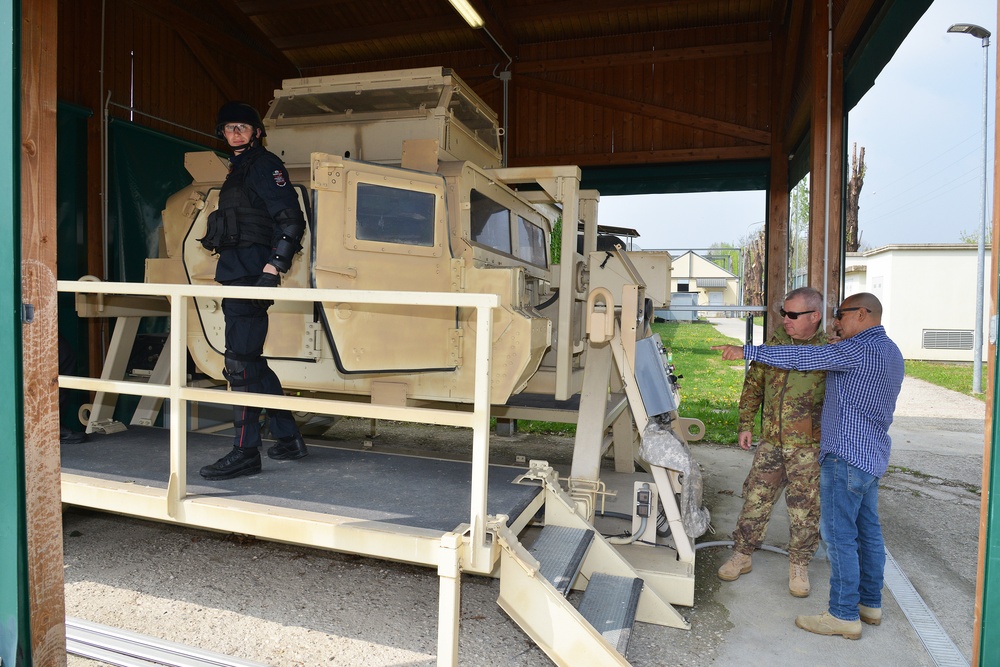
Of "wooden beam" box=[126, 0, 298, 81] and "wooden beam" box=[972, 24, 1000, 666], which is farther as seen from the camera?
"wooden beam" box=[126, 0, 298, 81]

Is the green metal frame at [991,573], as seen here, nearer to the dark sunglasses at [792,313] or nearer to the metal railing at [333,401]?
the metal railing at [333,401]

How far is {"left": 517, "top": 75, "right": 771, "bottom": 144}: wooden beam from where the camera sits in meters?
9.29

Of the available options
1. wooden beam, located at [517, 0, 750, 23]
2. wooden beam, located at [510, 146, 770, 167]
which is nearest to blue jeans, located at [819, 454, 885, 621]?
wooden beam, located at [510, 146, 770, 167]

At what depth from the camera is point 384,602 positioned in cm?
384

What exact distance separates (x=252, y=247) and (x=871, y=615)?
13.0ft

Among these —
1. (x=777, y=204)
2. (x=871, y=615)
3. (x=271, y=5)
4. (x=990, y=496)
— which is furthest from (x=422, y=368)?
(x=271, y=5)

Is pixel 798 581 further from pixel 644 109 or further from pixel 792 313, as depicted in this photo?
pixel 644 109

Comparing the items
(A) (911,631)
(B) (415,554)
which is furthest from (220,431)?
(A) (911,631)

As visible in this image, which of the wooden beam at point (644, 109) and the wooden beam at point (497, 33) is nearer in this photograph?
the wooden beam at point (497, 33)

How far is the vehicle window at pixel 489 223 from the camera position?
4758mm

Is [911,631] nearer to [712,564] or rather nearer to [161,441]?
[712,564]

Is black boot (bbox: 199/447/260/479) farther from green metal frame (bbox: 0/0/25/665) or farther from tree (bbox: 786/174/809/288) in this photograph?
tree (bbox: 786/174/809/288)

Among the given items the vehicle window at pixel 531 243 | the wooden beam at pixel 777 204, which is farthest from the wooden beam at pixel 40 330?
the wooden beam at pixel 777 204

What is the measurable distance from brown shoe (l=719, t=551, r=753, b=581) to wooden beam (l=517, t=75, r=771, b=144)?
6.66 meters
